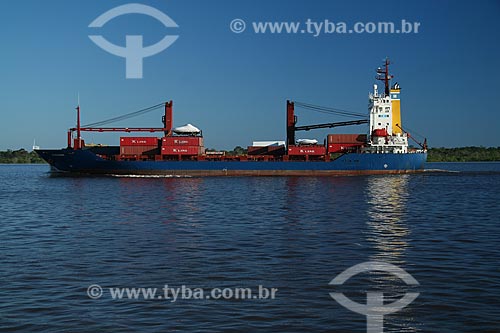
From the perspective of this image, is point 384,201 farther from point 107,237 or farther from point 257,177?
point 257,177

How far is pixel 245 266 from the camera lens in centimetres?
1227

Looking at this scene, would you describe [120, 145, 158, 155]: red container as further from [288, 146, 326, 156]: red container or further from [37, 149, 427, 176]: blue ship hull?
[288, 146, 326, 156]: red container

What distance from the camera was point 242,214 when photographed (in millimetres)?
24375

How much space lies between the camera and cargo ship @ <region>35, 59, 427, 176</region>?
210ft

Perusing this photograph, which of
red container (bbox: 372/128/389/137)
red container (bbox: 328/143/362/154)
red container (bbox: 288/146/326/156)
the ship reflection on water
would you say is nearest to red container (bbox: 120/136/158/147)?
red container (bbox: 288/146/326/156)

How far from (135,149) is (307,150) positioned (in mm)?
24016

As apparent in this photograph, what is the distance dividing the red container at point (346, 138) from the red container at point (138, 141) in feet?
81.5

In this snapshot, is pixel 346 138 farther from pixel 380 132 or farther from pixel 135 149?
pixel 135 149

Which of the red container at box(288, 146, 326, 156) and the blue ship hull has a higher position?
the red container at box(288, 146, 326, 156)

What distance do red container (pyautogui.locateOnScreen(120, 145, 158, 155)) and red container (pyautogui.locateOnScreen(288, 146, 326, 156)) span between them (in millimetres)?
19202

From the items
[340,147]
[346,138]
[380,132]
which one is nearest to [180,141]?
[340,147]

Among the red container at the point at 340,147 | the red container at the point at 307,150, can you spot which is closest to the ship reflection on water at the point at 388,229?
the red container at the point at 307,150

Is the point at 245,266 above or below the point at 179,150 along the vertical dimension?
below

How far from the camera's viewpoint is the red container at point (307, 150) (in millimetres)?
65375
